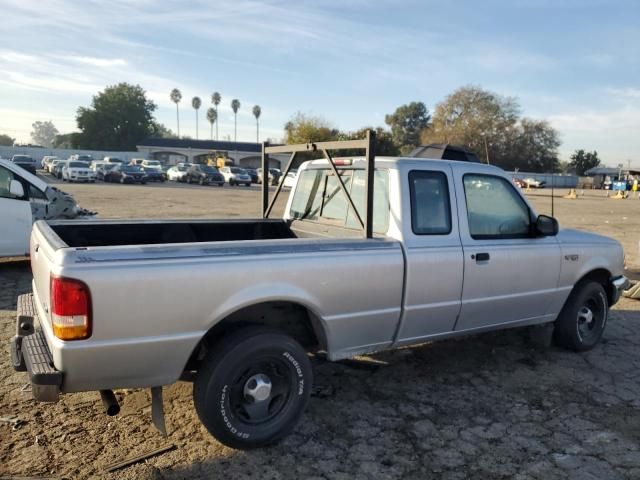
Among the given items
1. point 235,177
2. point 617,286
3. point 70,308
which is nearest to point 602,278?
point 617,286

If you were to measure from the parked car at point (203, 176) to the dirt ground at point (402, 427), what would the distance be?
37740mm

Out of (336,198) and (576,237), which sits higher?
(336,198)

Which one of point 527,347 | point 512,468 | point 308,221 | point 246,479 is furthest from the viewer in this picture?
point 527,347

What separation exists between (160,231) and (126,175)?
36.1m

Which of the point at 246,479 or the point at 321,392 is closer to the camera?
the point at 246,479

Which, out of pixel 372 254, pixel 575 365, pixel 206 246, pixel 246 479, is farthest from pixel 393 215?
pixel 575 365

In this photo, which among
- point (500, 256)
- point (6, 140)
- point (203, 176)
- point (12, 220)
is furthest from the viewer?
point (6, 140)

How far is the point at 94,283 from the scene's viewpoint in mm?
2832

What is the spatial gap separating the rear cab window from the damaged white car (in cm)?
475

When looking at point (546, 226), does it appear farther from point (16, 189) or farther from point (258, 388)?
point (16, 189)

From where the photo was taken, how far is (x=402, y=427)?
389cm

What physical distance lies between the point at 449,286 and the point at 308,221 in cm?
152

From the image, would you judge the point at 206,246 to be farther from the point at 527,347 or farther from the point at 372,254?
the point at 527,347

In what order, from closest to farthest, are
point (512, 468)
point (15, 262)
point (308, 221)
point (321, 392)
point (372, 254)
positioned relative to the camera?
point (512, 468) < point (372, 254) < point (321, 392) < point (308, 221) < point (15, 262)
